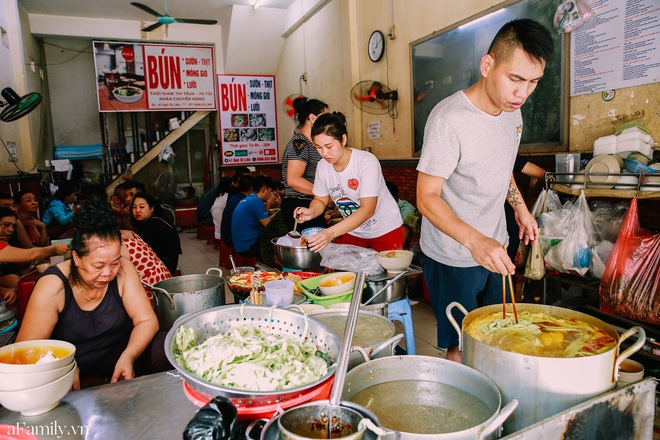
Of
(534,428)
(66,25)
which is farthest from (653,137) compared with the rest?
(66,25)

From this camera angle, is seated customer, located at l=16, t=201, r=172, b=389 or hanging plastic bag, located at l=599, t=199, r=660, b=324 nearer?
seated customer, located at l=16, t=201, r=172, b=389

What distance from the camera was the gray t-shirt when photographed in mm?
1920

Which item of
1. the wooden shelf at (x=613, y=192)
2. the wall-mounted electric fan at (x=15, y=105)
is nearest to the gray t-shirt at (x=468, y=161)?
the wooden shelf at (x=613, y=192)

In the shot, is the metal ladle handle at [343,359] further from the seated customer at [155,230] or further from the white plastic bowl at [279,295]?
the seated customer at [155,230]

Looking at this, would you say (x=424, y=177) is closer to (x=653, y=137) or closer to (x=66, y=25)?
(x=653, y=137)

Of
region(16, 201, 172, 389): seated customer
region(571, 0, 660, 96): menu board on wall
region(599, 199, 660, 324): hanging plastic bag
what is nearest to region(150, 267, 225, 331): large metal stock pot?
region(16, 201, 172, 389): seated customer

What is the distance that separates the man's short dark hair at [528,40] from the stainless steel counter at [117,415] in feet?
5.40

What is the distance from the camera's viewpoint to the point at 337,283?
7.04ft

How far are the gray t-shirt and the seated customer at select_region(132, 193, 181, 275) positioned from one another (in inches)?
100

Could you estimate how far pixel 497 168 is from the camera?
2053mm

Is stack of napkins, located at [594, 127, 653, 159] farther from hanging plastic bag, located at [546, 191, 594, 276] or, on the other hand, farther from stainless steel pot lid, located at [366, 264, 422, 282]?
stainless steel pot lid, located at [366, 264, 422, 282]

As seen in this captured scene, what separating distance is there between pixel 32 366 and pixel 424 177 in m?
1.48

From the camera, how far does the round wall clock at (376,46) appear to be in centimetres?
618

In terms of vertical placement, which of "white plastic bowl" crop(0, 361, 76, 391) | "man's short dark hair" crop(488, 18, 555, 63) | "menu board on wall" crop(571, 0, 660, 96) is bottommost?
"white plastic bowl" crop(0, 361, 76, 391)
